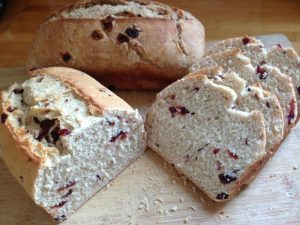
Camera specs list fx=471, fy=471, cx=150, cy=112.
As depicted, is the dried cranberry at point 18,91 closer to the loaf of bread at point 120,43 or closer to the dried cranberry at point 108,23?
the loaf of bread at point 120,43

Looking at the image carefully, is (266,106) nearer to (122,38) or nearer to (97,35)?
(122,38)

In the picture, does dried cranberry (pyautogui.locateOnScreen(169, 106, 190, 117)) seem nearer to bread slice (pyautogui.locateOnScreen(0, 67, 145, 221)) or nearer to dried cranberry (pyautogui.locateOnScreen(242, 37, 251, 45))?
Answer: bread slice (pyautogui.locateOnScreen(0, 67, 145, 221))

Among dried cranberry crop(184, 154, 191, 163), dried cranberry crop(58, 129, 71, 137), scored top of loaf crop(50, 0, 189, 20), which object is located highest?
scored top of loaf crop(50, 0, 189, 20)

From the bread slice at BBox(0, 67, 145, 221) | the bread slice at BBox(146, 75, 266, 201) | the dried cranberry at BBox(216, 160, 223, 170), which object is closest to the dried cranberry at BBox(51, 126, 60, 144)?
the bread slice at BBox(0, 67, 145, 221)

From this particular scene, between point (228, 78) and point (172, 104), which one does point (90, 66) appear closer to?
point (172, 104)

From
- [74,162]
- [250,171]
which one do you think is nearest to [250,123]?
[250,171]

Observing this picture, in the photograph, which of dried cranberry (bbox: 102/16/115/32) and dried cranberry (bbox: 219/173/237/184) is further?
dried cranberry (bbox: 102/16/115/32)
